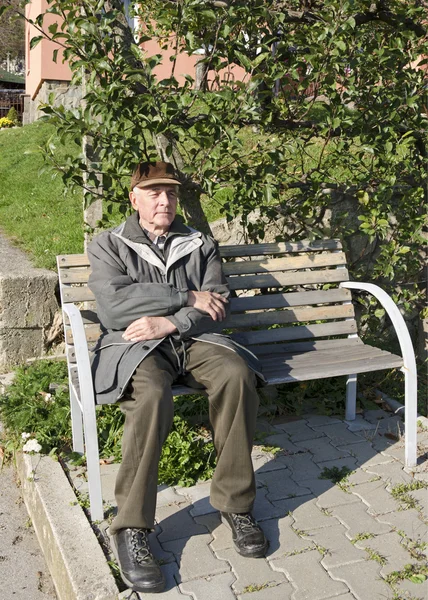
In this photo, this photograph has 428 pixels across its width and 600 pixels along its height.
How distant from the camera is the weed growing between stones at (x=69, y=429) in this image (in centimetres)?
366

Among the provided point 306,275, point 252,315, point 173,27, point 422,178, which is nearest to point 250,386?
point 252,315

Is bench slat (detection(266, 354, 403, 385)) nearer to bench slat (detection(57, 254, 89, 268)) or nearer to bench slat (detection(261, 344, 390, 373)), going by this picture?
bench slat (detection(261, 344, 390, 373))

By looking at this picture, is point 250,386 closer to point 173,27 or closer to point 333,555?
point 333,555

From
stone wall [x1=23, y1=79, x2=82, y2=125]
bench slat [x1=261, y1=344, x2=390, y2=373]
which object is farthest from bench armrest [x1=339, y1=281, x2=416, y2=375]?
stone wall [x1=23, y1=79, x2=82, y2=125]

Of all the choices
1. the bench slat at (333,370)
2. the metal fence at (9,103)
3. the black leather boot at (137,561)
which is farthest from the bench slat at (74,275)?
the metal fence at (9,103)

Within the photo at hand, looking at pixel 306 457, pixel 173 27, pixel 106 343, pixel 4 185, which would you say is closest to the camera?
pixel 106 343

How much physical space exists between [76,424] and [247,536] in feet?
4.06

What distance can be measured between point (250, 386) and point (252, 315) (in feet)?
3.68

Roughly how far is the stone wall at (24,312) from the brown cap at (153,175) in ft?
4.98

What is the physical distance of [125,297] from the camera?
3.45m

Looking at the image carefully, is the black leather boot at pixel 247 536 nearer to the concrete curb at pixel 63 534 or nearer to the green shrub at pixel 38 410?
the concrete curb at pixel 63 534

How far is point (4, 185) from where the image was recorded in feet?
30.9

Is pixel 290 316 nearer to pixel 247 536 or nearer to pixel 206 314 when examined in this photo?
pixel 206 314

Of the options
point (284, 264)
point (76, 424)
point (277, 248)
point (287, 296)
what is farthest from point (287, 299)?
point (76, 424)
